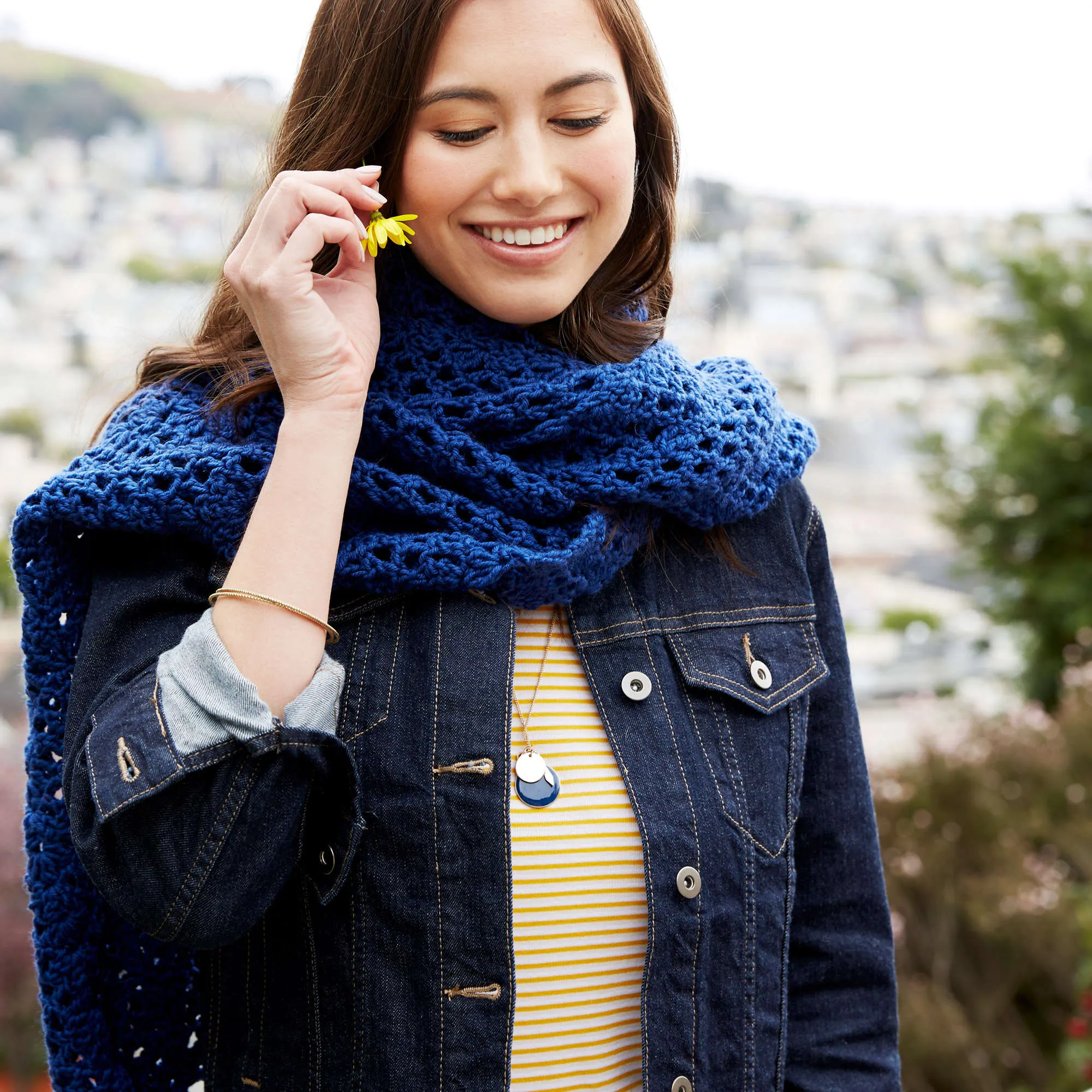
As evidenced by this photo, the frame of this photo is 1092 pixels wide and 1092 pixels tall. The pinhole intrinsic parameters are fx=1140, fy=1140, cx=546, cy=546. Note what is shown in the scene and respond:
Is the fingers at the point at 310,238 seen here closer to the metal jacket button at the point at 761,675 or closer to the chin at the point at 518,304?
the chin at the point at 518,304

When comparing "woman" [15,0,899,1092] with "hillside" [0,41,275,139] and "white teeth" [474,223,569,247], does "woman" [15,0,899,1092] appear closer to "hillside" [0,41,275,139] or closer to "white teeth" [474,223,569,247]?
"white teeth" [474,223,569,247]

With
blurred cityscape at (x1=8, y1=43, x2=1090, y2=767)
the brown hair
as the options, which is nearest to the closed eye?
the brown hair

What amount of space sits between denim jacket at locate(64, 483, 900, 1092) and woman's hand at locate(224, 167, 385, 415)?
0.76 feet

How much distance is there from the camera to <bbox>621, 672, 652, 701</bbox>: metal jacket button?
1.35 metres

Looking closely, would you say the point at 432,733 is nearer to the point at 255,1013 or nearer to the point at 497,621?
the point at 497,621

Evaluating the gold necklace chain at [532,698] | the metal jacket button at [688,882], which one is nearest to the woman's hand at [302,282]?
the gold necklace chain at [532,698]

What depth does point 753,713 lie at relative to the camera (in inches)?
55.4

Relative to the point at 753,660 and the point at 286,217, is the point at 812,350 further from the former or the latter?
the point at 286,217

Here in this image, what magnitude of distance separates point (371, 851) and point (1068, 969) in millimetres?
2798

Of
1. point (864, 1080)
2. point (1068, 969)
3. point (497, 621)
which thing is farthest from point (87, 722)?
point (1068, 969)

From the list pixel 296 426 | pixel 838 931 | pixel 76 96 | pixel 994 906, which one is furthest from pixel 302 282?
pixel 76 96

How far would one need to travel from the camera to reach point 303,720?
1.14 meters

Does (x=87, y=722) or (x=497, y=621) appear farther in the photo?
(x=497, y=621)

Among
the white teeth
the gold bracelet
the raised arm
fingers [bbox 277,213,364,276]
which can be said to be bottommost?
the gold bracelet
